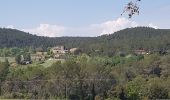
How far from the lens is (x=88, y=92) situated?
188 feet

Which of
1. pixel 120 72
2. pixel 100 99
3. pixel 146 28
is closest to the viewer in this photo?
pixel 100 99

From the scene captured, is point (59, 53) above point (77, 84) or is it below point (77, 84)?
above

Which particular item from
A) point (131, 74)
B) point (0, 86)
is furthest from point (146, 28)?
point (0, 86)

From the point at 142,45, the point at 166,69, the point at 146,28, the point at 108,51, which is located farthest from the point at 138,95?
the point at 146,28

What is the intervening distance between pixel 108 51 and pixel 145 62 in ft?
164

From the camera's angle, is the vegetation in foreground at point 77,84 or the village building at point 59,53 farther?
the village building at point 59,53

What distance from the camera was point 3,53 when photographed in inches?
5856

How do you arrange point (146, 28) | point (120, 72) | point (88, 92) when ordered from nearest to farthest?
point (88, 92), point (120, 72), point (146, 28)

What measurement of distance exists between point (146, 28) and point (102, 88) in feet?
475

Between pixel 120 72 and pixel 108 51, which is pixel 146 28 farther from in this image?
pixel 120 72

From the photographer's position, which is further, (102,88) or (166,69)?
(166,69)

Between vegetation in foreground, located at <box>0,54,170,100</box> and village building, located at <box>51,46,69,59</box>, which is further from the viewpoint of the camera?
village building, located at <box>51,46,69,59</box>

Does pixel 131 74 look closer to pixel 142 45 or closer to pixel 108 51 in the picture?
pixel 108 51

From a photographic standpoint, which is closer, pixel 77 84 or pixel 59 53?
pixel 77 84
